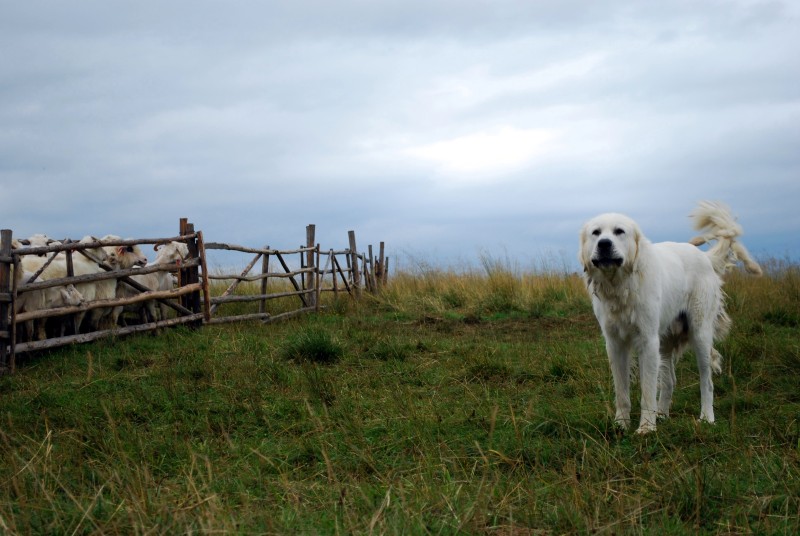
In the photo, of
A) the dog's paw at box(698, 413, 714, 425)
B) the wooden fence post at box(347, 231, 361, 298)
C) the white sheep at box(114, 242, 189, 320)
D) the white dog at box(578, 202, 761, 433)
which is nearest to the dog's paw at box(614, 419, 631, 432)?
the white dog at box(578, 202, 761, 433)

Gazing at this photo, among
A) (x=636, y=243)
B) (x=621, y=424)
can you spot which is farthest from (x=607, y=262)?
(x=621, y=424)

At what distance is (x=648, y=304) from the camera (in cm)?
527

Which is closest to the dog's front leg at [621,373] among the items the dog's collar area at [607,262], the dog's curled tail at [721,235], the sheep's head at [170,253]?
the dog's collar area at [607,262]

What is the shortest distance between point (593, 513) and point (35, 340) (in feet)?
27.2

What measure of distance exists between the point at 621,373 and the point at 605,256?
0.93 m

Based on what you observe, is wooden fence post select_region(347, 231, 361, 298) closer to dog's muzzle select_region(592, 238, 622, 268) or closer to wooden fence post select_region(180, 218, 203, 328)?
wooden fence post select_region(180, 218, 203, 328)

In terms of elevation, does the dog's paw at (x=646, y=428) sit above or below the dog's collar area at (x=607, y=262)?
below

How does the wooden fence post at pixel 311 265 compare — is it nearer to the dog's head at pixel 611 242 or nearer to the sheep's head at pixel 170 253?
the sheep's head at pixel 170 253

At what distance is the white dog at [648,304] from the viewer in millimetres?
5160

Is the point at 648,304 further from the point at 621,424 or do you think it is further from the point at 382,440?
the point at 382,440

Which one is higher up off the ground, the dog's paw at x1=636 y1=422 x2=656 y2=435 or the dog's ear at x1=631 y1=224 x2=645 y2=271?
the dog's ear at x1=631 y1=224 x2=645 y2=271

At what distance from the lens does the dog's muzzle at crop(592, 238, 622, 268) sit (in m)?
5.06

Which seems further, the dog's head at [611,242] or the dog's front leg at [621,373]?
the dog's front leg at [621,373]

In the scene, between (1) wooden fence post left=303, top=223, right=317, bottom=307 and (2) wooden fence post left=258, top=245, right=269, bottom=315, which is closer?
(2) wooden fence post left=258, top=245, right=269, bottom=315
